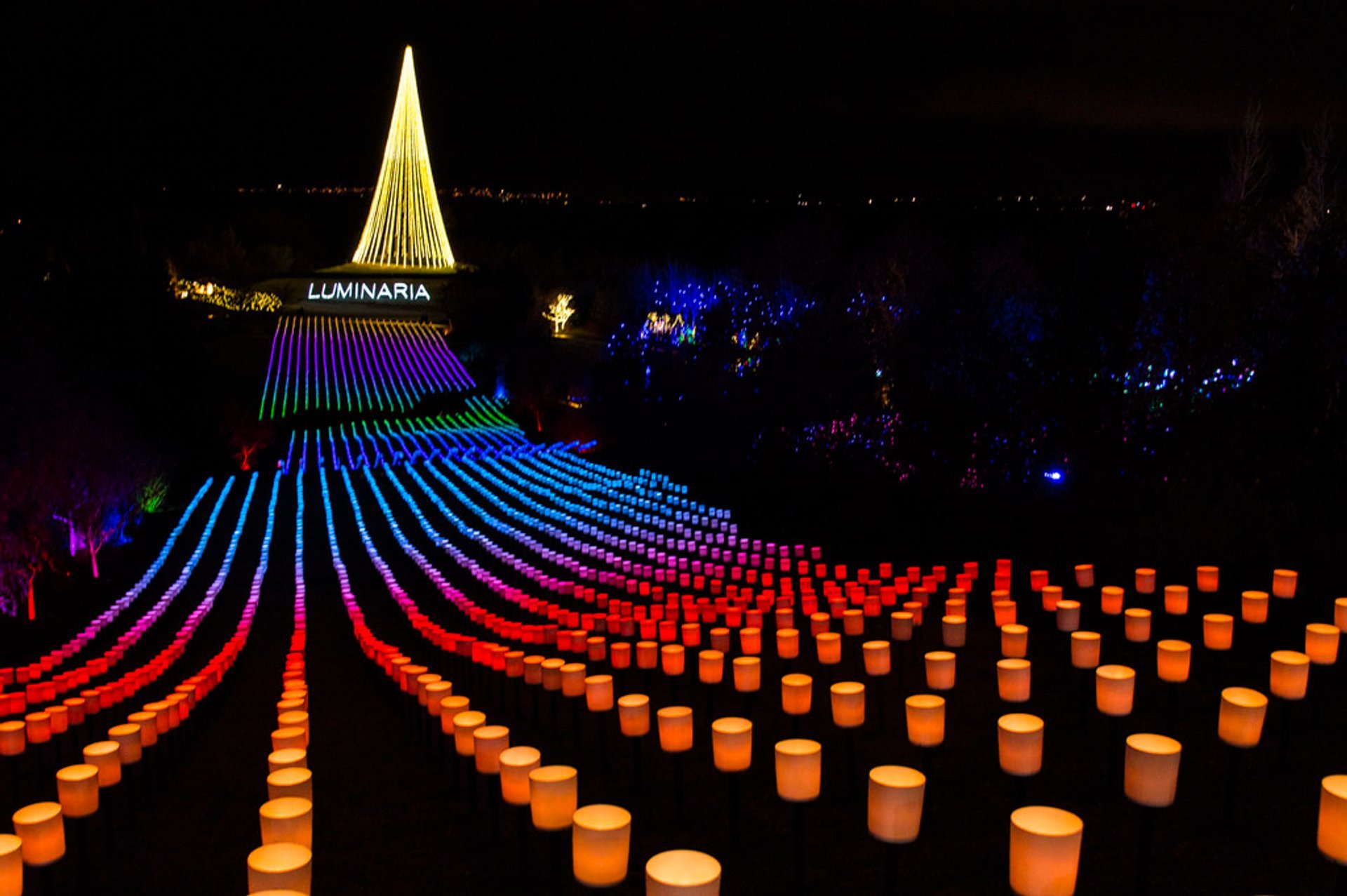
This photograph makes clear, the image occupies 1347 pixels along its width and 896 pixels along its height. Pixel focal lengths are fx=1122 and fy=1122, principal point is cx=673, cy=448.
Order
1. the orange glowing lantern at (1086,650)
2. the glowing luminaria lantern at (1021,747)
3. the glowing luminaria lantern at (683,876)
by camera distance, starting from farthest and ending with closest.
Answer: the orange glowing lantern at (1086,650)
the glowing luminaria lantern at (1021,747)
the glowing luminaria lantern at (683,876)

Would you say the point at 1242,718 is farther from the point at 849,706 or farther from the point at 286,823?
the point at 286,823

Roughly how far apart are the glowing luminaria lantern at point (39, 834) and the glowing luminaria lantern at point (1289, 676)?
4.08 m

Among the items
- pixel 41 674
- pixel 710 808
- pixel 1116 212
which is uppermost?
pixel 1116 212

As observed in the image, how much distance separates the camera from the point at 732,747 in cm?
371

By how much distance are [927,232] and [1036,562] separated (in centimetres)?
2876

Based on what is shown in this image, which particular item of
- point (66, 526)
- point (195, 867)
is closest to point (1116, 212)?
point (195, 867)

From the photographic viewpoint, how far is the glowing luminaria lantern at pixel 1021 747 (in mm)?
3449

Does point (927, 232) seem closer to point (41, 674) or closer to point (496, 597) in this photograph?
point (496, 597)

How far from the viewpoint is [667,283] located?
167 ft

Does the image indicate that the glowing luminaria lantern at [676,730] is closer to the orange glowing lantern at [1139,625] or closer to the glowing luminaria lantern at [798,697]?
the glowing luminaria lantern at [798,697]

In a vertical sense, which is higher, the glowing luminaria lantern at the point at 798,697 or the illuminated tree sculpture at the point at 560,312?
the illuminated tree sculpture at the point at 560,312

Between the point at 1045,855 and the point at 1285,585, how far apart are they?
160 inches

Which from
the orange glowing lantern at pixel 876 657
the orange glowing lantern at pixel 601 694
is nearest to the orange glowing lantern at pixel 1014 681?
the orange glowing lantern at pixel 876 657

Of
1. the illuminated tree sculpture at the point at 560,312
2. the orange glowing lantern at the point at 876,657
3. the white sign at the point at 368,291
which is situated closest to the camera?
the orange glowing lantern at the point at 876,657
